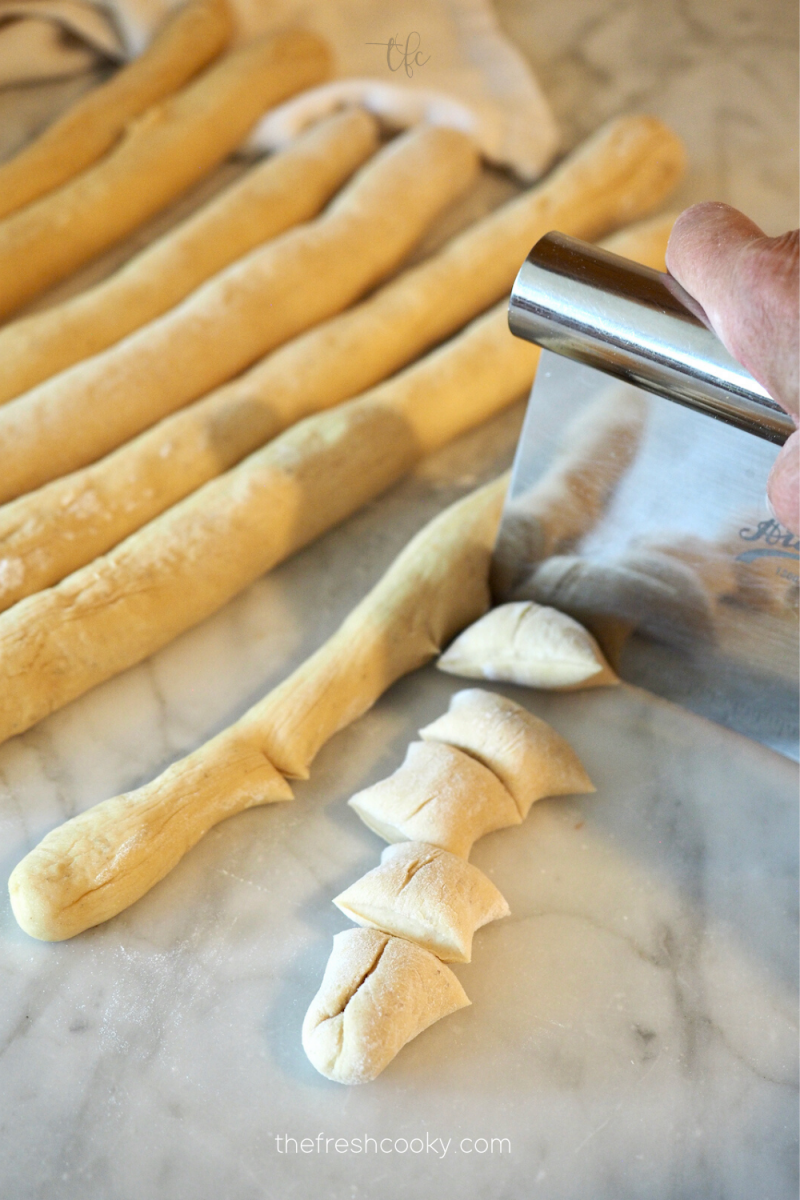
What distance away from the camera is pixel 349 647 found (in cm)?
93

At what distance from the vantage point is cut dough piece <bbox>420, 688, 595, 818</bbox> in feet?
2.79

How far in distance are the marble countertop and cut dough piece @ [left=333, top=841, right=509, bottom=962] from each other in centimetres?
4

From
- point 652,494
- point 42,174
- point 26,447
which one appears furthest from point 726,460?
point 42,174

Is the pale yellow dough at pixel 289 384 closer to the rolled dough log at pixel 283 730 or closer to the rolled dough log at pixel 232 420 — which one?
the rolled dough log at pixel 232 420

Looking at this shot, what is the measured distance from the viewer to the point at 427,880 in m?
0.75

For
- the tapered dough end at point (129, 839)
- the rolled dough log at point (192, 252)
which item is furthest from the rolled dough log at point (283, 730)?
the rolled dough log at point (192, 252)

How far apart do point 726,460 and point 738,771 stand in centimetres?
32

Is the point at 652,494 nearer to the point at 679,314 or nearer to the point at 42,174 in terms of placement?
the point at 679,314

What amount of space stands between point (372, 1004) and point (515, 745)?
26 cm

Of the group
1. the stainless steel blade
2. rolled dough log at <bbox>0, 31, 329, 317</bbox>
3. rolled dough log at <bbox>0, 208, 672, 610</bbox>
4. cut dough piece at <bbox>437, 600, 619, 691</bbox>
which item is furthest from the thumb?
rolled dough log at <bbox>0, 31, 329, 317</bbox>

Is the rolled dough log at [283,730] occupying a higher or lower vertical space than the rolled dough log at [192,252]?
lower

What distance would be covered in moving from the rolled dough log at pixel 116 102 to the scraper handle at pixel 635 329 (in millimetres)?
879

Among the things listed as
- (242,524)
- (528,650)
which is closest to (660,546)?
(528,650)

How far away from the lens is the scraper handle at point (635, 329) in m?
0.70
